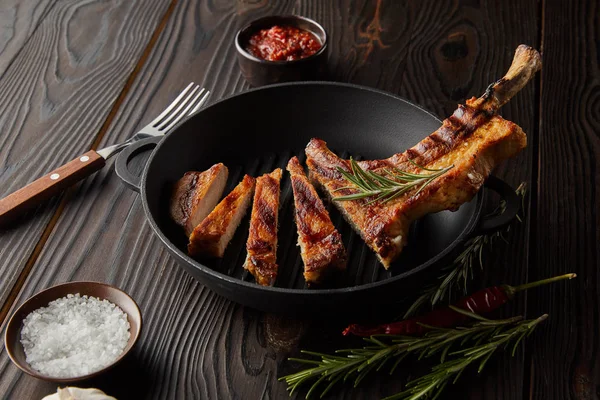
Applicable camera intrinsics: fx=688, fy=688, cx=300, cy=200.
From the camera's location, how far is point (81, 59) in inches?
152

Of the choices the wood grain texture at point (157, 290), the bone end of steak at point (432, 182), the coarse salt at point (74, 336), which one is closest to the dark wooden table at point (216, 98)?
the wood grain texture at point (157, 290)

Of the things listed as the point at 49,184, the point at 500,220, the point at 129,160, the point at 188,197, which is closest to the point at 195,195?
the point at 188,197

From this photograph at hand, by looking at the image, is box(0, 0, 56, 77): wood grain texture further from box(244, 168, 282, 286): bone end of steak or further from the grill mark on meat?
box(244, 168, 282, 286): bone end of steak

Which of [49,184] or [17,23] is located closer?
[49,184]

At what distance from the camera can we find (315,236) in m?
2.55

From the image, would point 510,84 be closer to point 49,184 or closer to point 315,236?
point 315,236

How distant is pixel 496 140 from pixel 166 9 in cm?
242

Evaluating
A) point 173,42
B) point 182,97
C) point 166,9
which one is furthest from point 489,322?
point 166,9

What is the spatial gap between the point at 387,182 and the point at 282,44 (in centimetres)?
134

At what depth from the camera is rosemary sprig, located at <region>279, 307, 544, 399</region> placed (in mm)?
2236

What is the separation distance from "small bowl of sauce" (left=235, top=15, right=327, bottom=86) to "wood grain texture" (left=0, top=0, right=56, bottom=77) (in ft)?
4.39

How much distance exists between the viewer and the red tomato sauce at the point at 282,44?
11.5 feet

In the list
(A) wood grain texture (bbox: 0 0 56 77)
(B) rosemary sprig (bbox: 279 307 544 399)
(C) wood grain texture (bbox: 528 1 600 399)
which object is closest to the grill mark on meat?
(B) rosemary sprig (bbox: 279 307 544 399)

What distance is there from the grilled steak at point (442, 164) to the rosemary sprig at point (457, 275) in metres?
0.18
